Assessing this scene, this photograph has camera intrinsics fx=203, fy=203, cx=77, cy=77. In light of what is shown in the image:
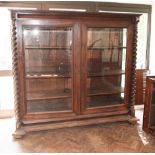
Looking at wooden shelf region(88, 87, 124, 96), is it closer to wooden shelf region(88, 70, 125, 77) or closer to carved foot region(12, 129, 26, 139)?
wooden shelf region(88, 70, 125, 77)

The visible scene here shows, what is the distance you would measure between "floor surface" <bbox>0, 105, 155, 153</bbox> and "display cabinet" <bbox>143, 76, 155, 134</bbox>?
0.13 meters

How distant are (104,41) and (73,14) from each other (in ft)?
2.23

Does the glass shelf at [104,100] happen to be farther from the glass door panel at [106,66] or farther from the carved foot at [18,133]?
the carved foot at [18,133]

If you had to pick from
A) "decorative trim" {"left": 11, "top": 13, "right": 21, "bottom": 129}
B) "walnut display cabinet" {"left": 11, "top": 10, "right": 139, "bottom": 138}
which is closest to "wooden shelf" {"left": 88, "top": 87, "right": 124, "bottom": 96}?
"walnut display cabinet" {"left": 11, "top": 10, "right": 139, "bottom": 138}

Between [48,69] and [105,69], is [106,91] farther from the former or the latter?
[48,69]

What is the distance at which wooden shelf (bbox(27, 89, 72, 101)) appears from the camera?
2.87 meters

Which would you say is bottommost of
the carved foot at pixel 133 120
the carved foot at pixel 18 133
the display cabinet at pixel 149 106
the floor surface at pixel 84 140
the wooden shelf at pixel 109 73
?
the floor surface at pixel 84 140

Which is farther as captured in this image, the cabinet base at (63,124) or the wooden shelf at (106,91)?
the wooden shelf at (106,91)

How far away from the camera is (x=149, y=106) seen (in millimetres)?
2824

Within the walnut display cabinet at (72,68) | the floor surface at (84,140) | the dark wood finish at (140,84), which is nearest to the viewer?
the floor surface at (84,140)

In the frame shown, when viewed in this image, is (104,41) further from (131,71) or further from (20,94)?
(20,94)

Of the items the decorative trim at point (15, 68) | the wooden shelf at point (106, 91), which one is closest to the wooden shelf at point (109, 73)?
the wooden shelf at point (106, 91)

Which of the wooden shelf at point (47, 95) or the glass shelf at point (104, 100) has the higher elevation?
the wooden shelf at point (47, 95)

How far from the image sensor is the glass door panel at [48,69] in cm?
284
